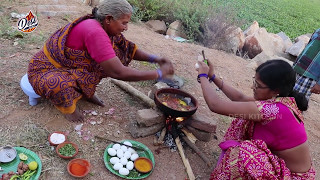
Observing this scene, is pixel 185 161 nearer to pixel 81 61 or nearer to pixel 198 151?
pixel 198 151

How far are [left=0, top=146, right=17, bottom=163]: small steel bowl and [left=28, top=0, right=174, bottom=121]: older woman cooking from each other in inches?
25.1

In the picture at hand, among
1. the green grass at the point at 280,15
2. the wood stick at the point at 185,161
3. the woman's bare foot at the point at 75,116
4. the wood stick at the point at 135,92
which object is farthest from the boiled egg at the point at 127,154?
the green grass at the point at 280,15

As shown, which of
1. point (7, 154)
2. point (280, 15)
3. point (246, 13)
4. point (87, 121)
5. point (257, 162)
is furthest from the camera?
point (280, 15)

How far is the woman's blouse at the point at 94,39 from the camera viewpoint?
2811 millimetres

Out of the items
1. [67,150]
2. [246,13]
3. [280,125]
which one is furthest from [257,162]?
[246,13]

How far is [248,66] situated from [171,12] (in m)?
2.59

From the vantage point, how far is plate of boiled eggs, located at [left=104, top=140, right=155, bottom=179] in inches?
109

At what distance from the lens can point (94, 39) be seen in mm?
2812

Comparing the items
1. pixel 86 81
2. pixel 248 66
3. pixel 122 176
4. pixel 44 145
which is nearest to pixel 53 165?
pixel 44 145

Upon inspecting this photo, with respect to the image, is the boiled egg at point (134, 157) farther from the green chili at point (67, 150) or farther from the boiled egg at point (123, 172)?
the green chili at point (67, 150)

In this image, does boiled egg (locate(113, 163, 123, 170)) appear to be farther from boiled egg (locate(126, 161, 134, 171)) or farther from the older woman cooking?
the older woman cooking

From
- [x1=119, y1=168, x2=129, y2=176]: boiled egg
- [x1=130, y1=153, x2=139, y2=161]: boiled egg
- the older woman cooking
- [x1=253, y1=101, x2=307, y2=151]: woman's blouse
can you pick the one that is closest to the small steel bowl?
the older woman cooking

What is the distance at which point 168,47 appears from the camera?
602cm

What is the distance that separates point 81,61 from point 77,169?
109 cm
